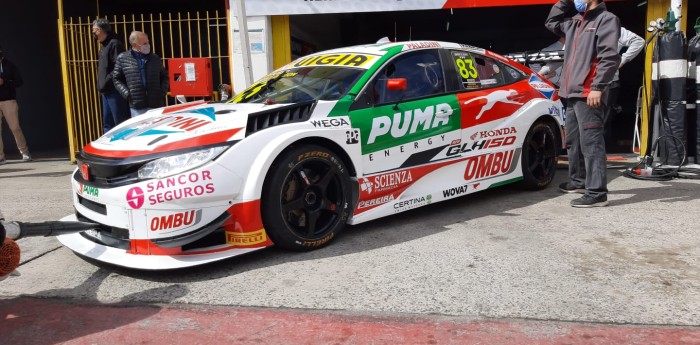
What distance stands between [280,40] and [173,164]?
5.40 metres

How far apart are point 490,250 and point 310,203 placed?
127 centimetres

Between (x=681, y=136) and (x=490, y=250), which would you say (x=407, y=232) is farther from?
(x=681, y=136)

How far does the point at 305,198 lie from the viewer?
13.7 feet

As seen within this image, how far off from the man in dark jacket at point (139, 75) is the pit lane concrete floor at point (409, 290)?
109 inches

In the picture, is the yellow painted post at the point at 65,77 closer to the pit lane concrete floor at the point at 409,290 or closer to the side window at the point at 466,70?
the pit lane concrete floor at the point at 409,290

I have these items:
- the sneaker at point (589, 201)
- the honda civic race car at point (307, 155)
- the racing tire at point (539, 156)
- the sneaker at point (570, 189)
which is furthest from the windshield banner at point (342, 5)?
the sneaker at point (589, 201)

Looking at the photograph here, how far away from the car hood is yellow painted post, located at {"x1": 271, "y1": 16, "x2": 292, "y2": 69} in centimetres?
442

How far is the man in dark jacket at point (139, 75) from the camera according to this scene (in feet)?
23.3

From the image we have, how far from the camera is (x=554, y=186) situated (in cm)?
645

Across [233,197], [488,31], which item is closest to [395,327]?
[233,197]

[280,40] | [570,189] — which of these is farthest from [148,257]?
[280,40]

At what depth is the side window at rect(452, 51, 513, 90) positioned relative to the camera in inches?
213

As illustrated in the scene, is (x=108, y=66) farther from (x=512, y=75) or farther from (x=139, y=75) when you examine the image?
(x=512, y=75)

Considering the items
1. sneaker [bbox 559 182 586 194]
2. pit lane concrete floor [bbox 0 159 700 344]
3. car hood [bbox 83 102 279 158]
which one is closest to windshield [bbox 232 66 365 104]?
car hood [bbox 83 102 279 158]
